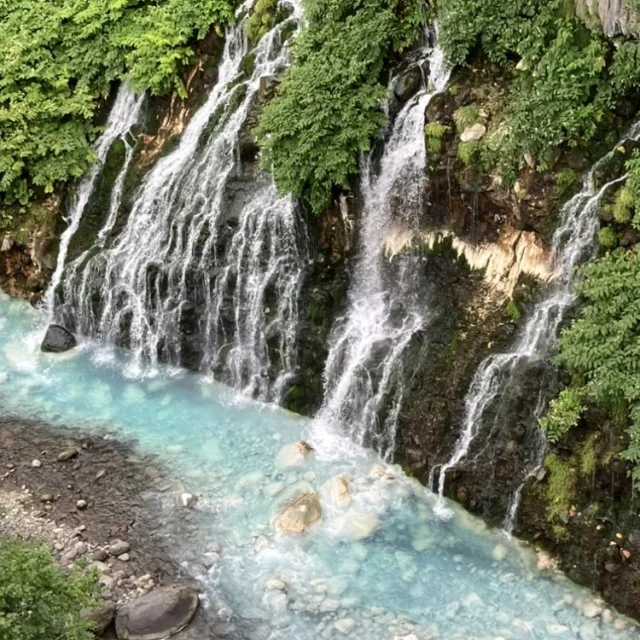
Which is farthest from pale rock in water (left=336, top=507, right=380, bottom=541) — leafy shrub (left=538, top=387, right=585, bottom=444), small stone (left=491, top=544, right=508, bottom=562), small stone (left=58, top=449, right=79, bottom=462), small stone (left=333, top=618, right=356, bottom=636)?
small stone (left=58, top=449, right=79, bottom=462)

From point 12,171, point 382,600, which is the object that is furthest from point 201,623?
point 12,171

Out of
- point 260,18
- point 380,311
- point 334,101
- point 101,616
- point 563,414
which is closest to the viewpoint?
point 101,616

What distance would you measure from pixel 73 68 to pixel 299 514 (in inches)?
428

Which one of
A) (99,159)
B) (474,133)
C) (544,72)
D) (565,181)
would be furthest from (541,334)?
(99,159)

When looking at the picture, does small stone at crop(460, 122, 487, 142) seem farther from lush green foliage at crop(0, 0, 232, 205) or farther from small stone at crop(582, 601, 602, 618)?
lush green foliage at crop(0, 0, 232, 205)

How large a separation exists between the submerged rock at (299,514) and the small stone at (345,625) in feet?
5.05

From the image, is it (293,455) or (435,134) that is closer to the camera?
(435,134)

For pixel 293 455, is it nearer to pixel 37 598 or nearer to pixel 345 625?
pixel 345 625

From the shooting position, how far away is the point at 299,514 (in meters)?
10.3

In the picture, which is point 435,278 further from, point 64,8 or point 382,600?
point 64,8

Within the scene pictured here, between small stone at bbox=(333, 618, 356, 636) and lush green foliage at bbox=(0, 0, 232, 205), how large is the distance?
1038 cm

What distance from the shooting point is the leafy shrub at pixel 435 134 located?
1109cm

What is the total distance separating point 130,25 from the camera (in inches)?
618

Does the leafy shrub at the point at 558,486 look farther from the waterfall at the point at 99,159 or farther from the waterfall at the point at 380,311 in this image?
the waterfall at the point at 99,159
